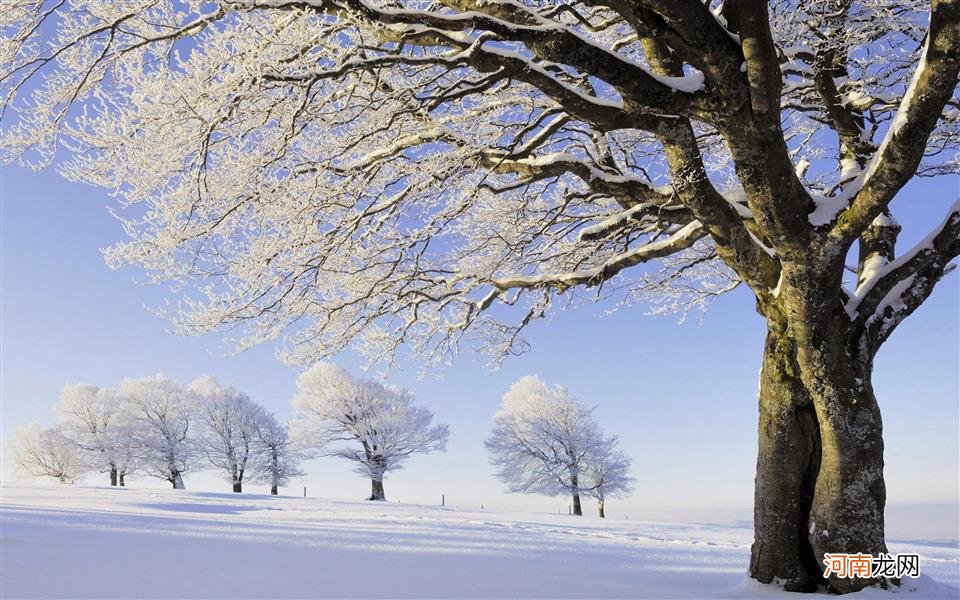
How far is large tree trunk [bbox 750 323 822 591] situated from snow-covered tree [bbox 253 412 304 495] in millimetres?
35446

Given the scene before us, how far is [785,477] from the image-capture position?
6301 millimetres

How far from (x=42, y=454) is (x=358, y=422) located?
81.5ft

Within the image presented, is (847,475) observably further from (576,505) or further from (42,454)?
(42,454)

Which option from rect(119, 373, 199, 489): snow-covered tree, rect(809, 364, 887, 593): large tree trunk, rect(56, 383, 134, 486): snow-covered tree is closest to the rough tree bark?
rect(119, 373, 199, 489): snow-covered tree

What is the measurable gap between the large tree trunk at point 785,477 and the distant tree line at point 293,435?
27.5 metres

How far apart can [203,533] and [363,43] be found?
20.6 feet

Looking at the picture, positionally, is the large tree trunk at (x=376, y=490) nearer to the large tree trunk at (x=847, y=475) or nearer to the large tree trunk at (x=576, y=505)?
the large tree trunk at (x=576, y=505)

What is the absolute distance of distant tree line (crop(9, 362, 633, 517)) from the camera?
33531 mm

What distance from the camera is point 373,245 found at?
27.2ft

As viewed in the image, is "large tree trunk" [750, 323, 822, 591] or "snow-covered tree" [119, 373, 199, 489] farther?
"snow-covered tree" [119, 373, 199, 489]

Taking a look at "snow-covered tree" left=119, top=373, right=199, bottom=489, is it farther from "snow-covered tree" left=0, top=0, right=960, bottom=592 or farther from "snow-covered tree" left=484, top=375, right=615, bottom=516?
"snow-covered tree" left=0, top=0, right=960, bottom=592

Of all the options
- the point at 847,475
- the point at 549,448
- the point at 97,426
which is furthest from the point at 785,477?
the point at 97,426

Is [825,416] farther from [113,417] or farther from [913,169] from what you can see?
[113,417]

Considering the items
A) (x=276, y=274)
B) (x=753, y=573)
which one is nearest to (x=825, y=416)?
(x=753, y=573)
